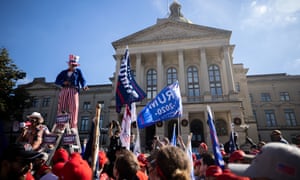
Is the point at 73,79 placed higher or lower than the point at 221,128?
higher

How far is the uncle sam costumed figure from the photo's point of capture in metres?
5.21

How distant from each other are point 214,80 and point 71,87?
2349 cm

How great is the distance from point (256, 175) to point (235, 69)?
1387 inches

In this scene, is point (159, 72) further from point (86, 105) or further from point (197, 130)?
point (86, 105)

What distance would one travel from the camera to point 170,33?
2761 cm

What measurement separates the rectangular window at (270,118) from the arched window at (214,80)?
1657 centimetres

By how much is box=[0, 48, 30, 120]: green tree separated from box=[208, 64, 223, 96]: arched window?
26170 mm

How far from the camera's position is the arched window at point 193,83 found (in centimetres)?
2509

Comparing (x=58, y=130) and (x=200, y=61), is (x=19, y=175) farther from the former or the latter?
(x=200, y=61)

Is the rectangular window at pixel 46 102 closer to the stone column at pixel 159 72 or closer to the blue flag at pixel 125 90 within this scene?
the stone column at pixel 159 72

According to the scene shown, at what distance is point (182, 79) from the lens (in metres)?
24.2

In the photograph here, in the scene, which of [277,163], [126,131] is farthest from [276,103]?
[277,163]

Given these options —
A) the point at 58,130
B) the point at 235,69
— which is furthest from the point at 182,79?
the point at 58,130

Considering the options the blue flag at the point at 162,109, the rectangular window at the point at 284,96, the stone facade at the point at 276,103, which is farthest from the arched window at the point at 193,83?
the rectangular window at the point at 284,96
